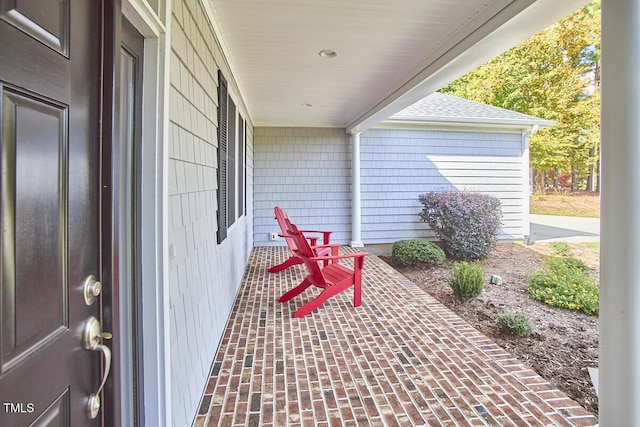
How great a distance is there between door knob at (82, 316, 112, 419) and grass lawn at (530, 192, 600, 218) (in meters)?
17.9

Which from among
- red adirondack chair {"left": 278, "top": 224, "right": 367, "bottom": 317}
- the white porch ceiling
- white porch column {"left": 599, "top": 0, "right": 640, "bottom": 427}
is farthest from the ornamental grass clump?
white porch column {"left": 599, "top": 0, "right": 640, "bottom": 427}

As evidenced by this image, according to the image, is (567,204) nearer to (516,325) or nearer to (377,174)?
(377,174)

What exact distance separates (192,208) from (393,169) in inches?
235

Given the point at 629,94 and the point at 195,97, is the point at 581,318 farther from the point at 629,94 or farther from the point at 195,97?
the point at 195,97

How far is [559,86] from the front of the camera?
12.6 meters

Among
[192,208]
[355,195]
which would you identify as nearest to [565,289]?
[355,195]

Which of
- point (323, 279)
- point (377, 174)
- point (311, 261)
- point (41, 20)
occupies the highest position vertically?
point (377, 174)

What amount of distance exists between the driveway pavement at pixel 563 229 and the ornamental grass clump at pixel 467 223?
2.31 meters

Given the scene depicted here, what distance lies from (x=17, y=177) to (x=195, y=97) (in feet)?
5.05

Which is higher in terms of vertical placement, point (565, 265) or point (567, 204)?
point (567, 204)

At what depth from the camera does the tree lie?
12047 mm

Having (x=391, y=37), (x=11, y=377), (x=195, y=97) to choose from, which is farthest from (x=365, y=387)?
(x=391, y=37)

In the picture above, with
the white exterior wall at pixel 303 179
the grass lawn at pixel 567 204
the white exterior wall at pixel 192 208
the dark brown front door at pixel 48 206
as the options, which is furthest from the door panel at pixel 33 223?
the grass lawn at pixel 567 204

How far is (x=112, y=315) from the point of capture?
36.2 inches
